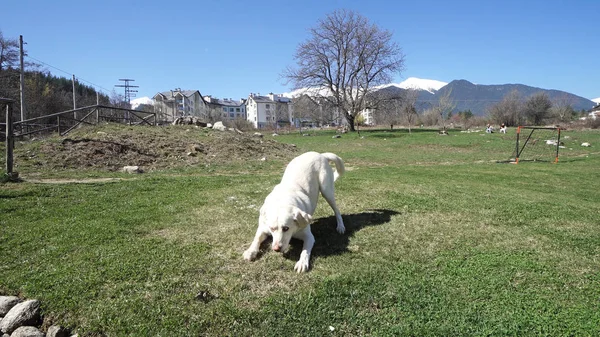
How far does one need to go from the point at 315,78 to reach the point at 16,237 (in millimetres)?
44738

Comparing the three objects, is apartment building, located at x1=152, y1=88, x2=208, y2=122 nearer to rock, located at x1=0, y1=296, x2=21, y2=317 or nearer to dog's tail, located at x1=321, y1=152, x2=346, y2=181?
dog's tail, located at x1=321, y1=152, x2=346, y2=181

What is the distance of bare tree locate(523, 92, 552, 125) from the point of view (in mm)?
72750

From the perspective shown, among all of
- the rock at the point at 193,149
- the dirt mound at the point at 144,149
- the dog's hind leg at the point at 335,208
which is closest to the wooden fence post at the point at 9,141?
the dirt mound at the point at 144,149

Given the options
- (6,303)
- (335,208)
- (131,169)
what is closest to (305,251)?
(335,208)

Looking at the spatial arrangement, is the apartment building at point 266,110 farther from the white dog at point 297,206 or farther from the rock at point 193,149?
the white dog at point 297,206

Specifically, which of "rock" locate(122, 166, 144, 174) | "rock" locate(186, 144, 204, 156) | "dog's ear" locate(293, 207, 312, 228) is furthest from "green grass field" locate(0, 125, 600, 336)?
"rock" locate(186, 144, 204, 156)

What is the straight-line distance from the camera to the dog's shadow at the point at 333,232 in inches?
192

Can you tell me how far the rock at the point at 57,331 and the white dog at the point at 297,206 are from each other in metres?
1.99

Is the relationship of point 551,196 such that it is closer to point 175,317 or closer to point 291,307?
point 291,307

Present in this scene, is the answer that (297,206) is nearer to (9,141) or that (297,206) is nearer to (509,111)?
(9,141)

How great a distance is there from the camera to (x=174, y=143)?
17.6m

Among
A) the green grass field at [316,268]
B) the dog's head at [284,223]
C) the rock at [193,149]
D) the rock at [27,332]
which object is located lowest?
the rock at [27,332]

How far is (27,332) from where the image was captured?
3.39m

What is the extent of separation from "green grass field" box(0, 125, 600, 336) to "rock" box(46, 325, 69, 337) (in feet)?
0.22
